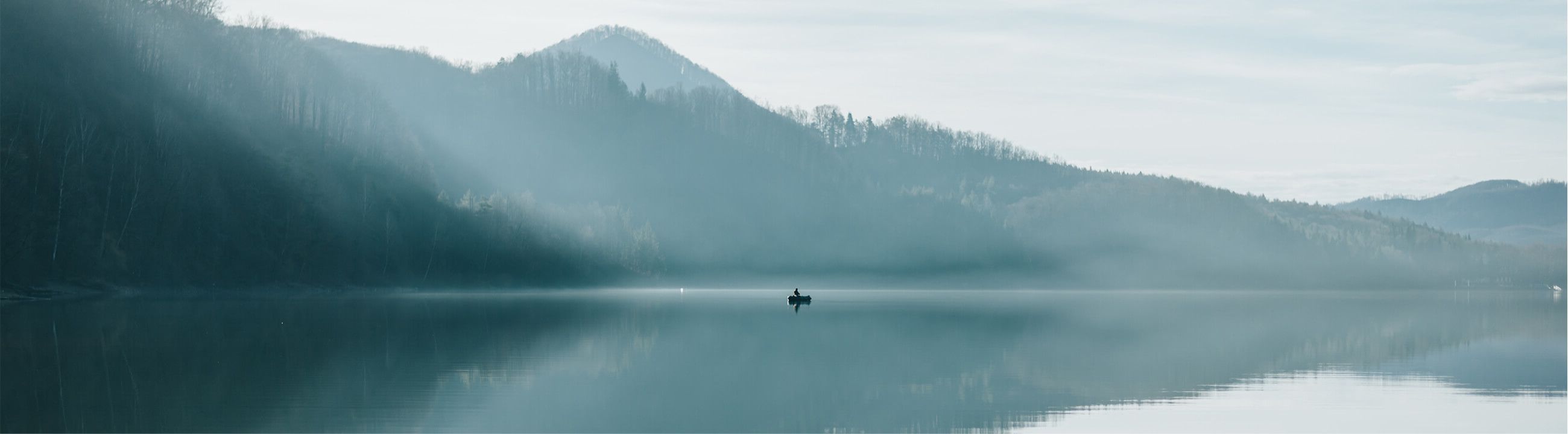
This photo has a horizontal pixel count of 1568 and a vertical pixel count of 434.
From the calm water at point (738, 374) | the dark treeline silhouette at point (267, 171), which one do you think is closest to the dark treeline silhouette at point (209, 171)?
the dark treeline silhouette at point (267, 171)

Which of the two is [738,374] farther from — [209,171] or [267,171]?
[267,171]

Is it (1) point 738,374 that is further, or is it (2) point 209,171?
(2) point 209,171

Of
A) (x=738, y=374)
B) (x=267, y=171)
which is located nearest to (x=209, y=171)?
(x=267, y=171)

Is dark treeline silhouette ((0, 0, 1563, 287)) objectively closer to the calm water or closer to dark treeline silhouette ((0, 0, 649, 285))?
dark treeline silhouette ((0, 0, 649, 285))

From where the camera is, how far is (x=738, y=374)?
34844mm

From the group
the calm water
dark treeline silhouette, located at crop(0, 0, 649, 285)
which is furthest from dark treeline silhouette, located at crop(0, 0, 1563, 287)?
the calm water

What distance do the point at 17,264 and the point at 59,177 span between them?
25.4 feet

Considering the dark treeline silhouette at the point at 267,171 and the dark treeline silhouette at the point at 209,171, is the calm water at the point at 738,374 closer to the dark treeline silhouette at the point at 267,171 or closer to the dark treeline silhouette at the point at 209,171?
the dark treeline silhouette at the point at 209,171

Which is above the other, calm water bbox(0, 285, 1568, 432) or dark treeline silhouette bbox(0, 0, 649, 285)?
dark treeline silhouette bbox(0, 0, 649, 285)

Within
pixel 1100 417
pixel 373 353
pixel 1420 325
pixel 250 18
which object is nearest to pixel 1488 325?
pixel 1420 325

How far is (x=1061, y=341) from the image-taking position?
50000 millimetres

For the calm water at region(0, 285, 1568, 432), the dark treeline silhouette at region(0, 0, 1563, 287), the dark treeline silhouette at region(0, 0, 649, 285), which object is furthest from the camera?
the dark treeline silhouette at region(0, 0, 1563, 287)

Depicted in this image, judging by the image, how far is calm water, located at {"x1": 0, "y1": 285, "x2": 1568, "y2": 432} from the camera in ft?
84.7

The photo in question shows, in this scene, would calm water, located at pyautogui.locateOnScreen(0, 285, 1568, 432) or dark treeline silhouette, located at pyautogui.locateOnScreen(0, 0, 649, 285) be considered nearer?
calm water, located at pyautogui.locateOnScreen(0, 285, 1568, 432)
